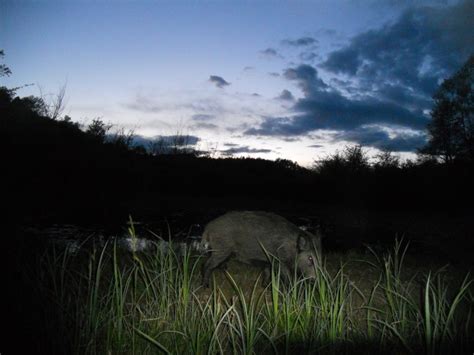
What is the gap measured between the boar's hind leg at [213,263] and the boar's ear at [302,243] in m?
1.11

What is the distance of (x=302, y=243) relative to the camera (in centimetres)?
500

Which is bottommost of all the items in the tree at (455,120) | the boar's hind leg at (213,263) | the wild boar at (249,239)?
the boar's hind leg at (213,263)

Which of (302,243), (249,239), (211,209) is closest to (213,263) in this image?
(249,239)

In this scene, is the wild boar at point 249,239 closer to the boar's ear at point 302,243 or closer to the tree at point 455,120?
the boar's ear at point 302,243

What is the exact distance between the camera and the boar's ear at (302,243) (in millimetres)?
4957

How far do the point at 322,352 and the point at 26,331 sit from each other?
97.6 inches

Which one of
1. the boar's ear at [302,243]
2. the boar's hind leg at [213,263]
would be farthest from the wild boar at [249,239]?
the boar's ear at [302,243]

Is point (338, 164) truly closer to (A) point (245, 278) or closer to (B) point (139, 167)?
(B) point (139, 167)

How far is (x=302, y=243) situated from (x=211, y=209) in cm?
1488

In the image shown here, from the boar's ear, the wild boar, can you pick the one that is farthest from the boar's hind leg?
the boar's ear

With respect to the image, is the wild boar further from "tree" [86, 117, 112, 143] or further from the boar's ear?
"tree" [86, 117, 112, 143]

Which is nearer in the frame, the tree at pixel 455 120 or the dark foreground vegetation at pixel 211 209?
the dark foreground vegetation at pixel 211 209

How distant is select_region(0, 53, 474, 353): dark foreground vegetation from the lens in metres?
3.06

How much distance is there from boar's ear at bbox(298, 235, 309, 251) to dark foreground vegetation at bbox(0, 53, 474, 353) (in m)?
0.58
